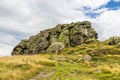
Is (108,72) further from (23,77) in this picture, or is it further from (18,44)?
(18,44)

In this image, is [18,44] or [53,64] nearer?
[53,64]

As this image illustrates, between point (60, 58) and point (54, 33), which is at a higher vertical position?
point (54, 33)

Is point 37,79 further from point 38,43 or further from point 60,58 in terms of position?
point 38,43

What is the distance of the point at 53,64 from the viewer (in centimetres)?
3997

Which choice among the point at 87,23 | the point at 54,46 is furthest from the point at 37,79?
the point at 87,23

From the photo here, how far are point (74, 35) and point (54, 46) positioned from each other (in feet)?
136

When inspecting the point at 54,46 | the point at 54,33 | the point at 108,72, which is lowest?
the point at 108,72

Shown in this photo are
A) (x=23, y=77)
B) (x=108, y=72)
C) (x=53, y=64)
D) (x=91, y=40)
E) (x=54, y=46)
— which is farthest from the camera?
(x=91, y=40)

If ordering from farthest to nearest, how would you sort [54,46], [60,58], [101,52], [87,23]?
[87,23], [54,46], [101,52], [60,58]

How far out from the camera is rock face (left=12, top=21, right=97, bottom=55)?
12294 cm

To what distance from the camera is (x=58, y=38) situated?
125438mm

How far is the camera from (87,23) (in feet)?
427

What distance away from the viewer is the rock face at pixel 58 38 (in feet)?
403

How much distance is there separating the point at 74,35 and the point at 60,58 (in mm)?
74862
